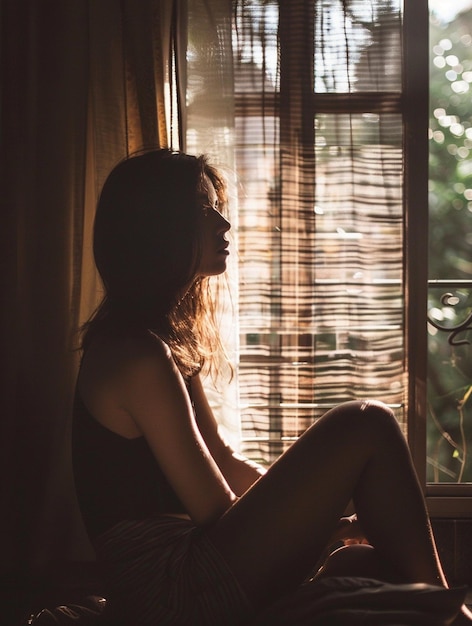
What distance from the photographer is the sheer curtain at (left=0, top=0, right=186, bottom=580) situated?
2121 millimetres

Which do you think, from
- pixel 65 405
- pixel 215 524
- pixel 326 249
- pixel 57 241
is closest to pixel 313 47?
pixel 326 249

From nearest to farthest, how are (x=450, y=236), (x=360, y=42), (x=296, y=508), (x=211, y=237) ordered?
(x=296, y=508)
(x=211, y=237)
(x=360, y=42)
(x=450, y=236)

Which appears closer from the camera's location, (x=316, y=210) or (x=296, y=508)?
(x=296, y=508)

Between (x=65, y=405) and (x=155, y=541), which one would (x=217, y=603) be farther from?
(x=65, y=405)

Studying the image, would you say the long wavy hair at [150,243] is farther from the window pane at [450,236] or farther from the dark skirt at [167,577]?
the window pane at [450,236]

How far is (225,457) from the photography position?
5.60 ft

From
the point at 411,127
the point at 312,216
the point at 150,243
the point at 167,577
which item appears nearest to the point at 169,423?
the point at 167,577

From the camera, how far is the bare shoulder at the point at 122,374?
129 cm

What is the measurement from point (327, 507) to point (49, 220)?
4.35 ft

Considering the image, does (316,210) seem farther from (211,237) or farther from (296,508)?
(296,508)

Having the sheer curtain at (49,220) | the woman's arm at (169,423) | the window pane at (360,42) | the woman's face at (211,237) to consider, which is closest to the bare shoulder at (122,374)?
the woman's arm at (169,423)

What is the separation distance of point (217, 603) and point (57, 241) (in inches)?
51.1

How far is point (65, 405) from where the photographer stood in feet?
7.10

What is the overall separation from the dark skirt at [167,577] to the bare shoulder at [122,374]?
0.20 metres
